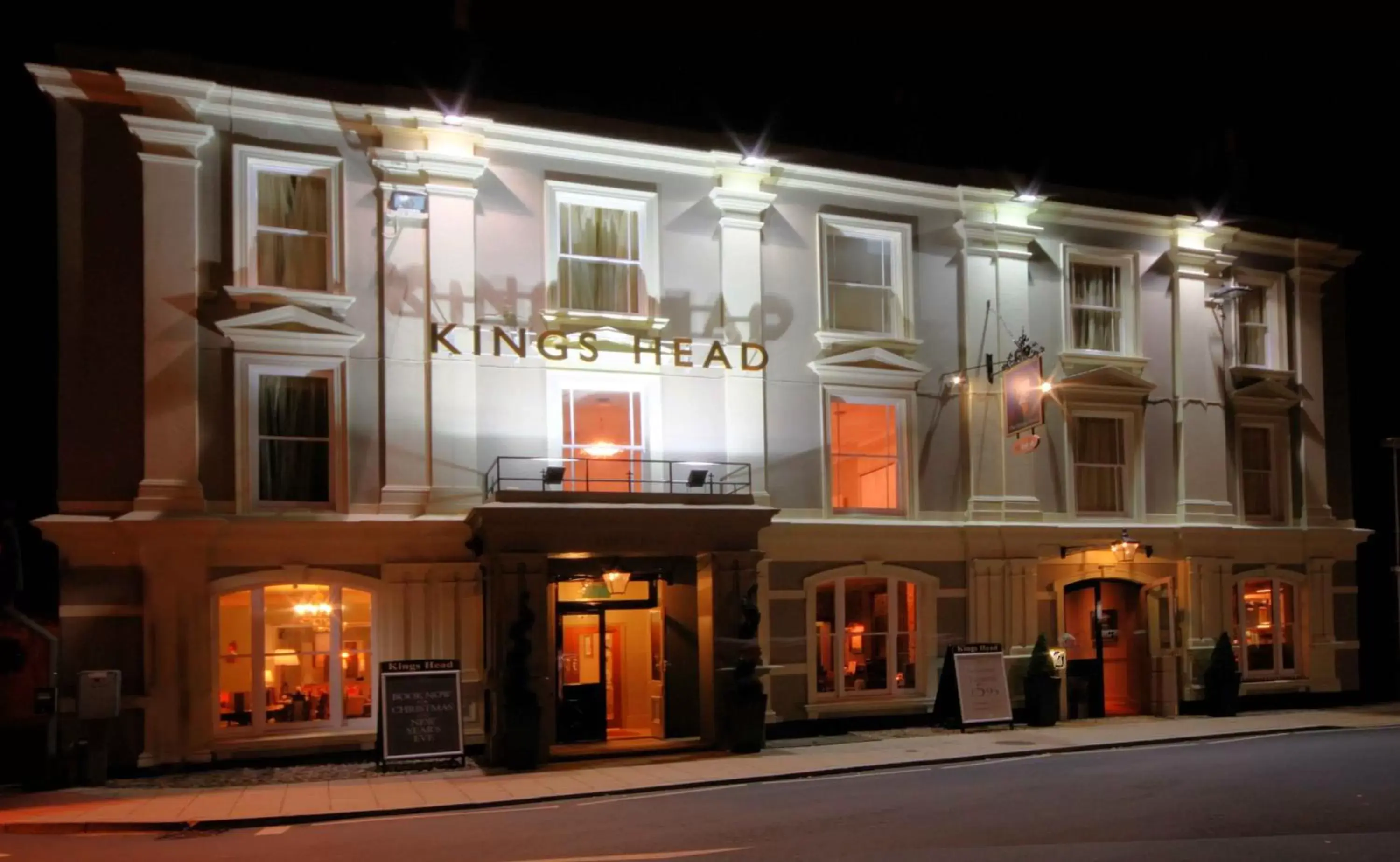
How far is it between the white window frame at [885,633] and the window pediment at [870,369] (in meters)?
3.19

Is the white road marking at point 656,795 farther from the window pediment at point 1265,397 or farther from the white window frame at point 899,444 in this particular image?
the window pediment at point 1265,397

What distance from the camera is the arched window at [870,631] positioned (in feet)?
67.9

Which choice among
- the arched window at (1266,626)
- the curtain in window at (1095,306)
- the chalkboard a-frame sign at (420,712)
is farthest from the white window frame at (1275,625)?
the chalkboard a-frame sign at (420,712)

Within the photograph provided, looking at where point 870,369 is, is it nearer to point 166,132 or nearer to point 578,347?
point 578,347

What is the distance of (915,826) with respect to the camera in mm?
11633

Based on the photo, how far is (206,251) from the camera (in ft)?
57.6

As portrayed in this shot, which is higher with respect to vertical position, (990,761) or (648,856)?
(648,856)

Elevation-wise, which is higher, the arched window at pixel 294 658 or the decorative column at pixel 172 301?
the decorative column at pixel 172 301

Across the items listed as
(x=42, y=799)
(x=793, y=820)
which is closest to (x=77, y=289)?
(x=42, y=799)

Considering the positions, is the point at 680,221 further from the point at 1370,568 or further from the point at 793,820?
the point at 1370,568

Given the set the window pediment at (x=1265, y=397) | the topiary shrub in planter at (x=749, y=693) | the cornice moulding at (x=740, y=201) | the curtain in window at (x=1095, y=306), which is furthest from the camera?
the window pediment at (x=1265, y=397)

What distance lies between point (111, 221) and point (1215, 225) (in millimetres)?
19715

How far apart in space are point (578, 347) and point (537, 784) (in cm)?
678

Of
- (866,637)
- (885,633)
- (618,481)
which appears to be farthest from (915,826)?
(885,633)
